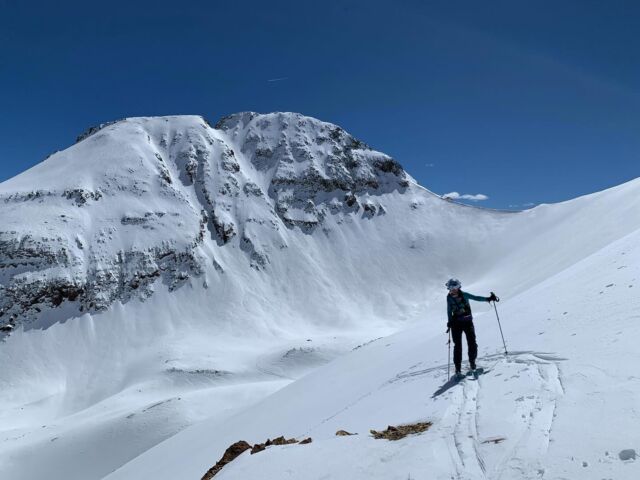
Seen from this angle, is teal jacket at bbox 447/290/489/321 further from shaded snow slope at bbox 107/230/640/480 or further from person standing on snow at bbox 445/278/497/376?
shaded snow slope at bbox 107/230/640/480

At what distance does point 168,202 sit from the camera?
10206 centimetres

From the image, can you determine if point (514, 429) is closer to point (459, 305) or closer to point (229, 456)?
point (459, 305)

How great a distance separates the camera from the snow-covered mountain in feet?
178

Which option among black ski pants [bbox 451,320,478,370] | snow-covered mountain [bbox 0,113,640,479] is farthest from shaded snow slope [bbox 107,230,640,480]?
snow-covered mountain [bbox 0,113,640,479]

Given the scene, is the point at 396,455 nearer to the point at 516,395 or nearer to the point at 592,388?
the point at 516,395

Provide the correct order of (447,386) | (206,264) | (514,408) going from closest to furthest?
1. (514,408)
2. (447,386)
3. (206,264)

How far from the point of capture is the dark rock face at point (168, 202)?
8328 centimetres

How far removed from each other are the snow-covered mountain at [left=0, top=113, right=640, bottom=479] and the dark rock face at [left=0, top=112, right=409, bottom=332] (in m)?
0.36

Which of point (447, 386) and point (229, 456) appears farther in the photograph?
point (229, 456)

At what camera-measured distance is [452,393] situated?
33.0 ft

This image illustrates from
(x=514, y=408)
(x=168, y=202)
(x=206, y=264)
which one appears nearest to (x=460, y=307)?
(x=514, y=408)

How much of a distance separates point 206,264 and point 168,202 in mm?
16955

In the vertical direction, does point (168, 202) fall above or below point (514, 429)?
above

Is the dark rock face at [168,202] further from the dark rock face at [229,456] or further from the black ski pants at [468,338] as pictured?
the black ski pants at [468,338]
